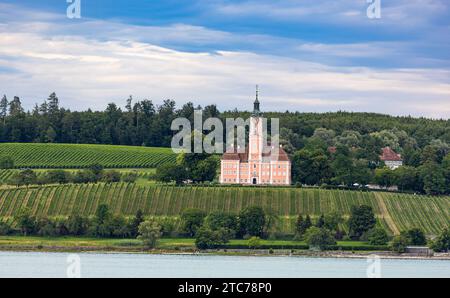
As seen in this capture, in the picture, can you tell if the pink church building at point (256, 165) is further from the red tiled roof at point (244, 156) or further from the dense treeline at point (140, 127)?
the dense treeline at point (140, 127)

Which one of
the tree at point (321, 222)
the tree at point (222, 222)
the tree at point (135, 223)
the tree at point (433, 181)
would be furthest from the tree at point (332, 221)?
the tree at point (433, 181)

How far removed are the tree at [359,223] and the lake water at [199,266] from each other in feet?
30.9

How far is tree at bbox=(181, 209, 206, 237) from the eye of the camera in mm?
84562

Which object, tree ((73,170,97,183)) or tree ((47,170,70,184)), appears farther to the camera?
tree ((73,170,97,183))

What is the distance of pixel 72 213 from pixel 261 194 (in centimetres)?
1693

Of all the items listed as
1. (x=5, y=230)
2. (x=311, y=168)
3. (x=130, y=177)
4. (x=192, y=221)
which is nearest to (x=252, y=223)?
(x=192, y=221)

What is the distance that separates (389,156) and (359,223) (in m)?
43.1

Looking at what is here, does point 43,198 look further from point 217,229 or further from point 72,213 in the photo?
point 217,229

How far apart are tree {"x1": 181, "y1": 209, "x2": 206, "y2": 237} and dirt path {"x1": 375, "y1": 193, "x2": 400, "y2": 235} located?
48.5ft

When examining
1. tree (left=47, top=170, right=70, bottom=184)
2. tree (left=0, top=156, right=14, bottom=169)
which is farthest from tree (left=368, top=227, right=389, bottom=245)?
tree (left=0, top=156, right=14, bottom=169)

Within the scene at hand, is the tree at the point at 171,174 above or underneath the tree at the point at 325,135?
underneath

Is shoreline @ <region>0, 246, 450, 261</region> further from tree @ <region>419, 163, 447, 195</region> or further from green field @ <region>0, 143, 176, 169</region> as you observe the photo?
green field @ <region>0, 143, 176, 169</region>

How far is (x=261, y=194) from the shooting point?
98000 millimetres

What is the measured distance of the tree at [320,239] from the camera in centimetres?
8100
